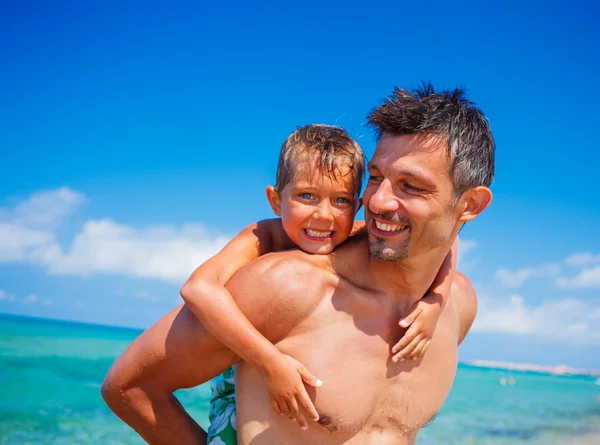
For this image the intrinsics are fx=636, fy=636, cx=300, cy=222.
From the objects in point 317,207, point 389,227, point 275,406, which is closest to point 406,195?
point 389,227

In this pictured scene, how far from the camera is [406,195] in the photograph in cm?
253

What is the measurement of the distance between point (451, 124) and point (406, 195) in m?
0.37

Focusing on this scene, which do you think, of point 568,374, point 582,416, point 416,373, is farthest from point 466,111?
point 568,374

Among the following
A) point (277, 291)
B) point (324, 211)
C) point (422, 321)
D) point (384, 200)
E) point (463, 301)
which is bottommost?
point (422, 321)

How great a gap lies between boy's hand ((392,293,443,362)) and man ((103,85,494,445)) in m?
0.06

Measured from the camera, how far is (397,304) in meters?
2.74

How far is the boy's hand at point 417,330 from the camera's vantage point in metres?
2.60

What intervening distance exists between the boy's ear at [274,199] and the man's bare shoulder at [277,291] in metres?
0.60

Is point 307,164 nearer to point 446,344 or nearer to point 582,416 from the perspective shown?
point 446,344

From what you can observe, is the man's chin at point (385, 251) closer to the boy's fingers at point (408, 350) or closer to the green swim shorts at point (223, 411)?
the boy's fingers at point (408, 350)

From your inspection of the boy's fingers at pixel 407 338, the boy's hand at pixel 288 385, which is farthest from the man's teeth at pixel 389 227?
the boy's hand at pixel 288 385

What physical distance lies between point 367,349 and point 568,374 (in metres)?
47.1

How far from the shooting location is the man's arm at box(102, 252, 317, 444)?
8.25 feet

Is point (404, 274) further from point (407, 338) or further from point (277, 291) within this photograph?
point (277, 291)
